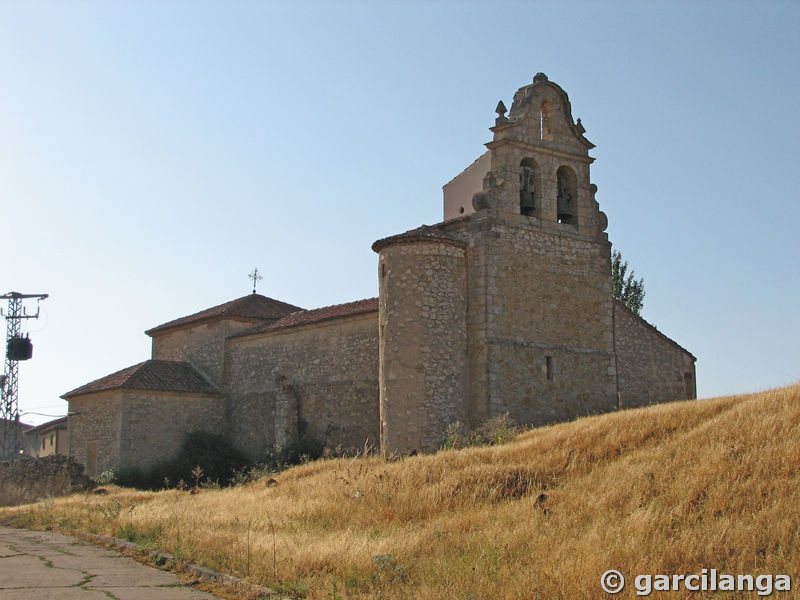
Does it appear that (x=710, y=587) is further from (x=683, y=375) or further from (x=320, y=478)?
(x=683, y=375)

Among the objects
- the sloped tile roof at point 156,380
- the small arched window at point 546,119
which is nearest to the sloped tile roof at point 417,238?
the small arched window at point 546,119

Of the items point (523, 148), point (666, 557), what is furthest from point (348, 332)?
point (666, 557)

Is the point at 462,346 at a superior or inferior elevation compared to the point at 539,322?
inferior

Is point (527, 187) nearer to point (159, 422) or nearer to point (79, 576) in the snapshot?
point (159, 422)

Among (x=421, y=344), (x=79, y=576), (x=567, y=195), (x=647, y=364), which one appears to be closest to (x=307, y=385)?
(x=421, y=344)

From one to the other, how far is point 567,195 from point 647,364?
542 centimetres

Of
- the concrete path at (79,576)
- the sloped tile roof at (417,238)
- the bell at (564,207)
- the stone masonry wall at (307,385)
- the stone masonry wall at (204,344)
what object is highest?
the bell at (564,207)

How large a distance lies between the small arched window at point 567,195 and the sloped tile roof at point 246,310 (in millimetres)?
11418

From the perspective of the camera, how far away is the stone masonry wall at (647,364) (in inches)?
899

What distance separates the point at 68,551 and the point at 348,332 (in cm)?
1318

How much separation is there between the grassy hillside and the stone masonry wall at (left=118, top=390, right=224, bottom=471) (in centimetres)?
967

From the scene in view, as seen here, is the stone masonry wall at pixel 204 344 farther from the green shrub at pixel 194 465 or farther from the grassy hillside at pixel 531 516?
the grassy hillside at pixel 531 516

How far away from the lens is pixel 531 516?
415 inches

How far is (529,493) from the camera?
1211cm
